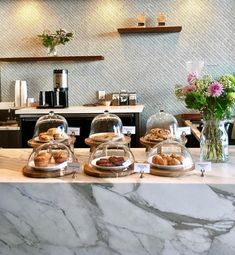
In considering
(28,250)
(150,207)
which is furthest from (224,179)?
(28,250)

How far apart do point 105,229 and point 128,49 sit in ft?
11.4

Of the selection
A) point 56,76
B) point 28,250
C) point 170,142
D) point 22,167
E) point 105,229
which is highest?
point 56,76

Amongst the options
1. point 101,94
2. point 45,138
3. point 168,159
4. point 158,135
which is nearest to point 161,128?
point 158,135

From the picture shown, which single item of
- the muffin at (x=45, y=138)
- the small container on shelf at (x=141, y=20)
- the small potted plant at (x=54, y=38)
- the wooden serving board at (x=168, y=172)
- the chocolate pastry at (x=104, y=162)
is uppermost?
the small container on shelf at (x=141, y=20)

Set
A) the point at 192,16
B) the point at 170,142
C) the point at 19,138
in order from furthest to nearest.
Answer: the point at 192,16
the point at 19,138
the point at 170,142

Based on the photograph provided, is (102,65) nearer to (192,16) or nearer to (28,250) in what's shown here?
(192,16)

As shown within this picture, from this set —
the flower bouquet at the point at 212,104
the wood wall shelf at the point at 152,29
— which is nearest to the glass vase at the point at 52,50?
the wood wall shelf at the point at 152,29

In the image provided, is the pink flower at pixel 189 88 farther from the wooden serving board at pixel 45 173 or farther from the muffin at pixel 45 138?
the muffin at pixel 45 138

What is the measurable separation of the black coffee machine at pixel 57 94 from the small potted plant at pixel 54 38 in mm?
379

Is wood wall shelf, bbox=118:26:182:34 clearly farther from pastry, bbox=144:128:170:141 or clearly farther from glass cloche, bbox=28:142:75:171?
glass cloche, bbox=28:142:75:171

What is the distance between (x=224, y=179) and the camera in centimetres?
173

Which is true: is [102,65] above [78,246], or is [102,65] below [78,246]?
above

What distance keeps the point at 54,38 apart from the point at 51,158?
3.15 metres

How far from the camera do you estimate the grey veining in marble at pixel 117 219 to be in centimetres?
168
